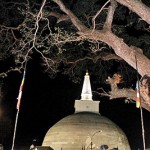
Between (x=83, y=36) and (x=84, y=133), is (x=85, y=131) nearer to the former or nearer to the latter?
(x=84, y=133)

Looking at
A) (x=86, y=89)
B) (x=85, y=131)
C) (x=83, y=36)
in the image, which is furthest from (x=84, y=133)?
(x=83, y=36)

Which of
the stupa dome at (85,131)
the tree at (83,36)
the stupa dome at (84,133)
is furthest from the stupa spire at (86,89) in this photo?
the tree at (83,36)

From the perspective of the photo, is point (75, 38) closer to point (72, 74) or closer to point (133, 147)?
point (72, 74)

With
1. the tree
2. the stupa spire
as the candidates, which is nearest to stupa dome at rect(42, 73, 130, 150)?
the stupa spire

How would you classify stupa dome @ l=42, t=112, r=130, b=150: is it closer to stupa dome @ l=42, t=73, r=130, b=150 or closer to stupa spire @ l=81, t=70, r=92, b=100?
stupa dome @ l=42, t=73, r=130, b=150

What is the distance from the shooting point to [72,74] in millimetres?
18391

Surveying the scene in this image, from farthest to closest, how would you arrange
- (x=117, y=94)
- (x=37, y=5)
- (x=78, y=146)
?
(x=78, y=146)
(x=37, y=5)
(x=117, y=94)

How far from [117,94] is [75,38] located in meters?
2.26

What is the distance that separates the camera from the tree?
1222 centimetres

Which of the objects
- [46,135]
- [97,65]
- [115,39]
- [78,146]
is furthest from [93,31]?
[46,135]

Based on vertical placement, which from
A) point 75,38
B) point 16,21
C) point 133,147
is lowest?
point 133,147

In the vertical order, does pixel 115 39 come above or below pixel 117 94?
above

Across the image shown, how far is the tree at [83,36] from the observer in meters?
12.2

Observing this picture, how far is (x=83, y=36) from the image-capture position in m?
12.5
